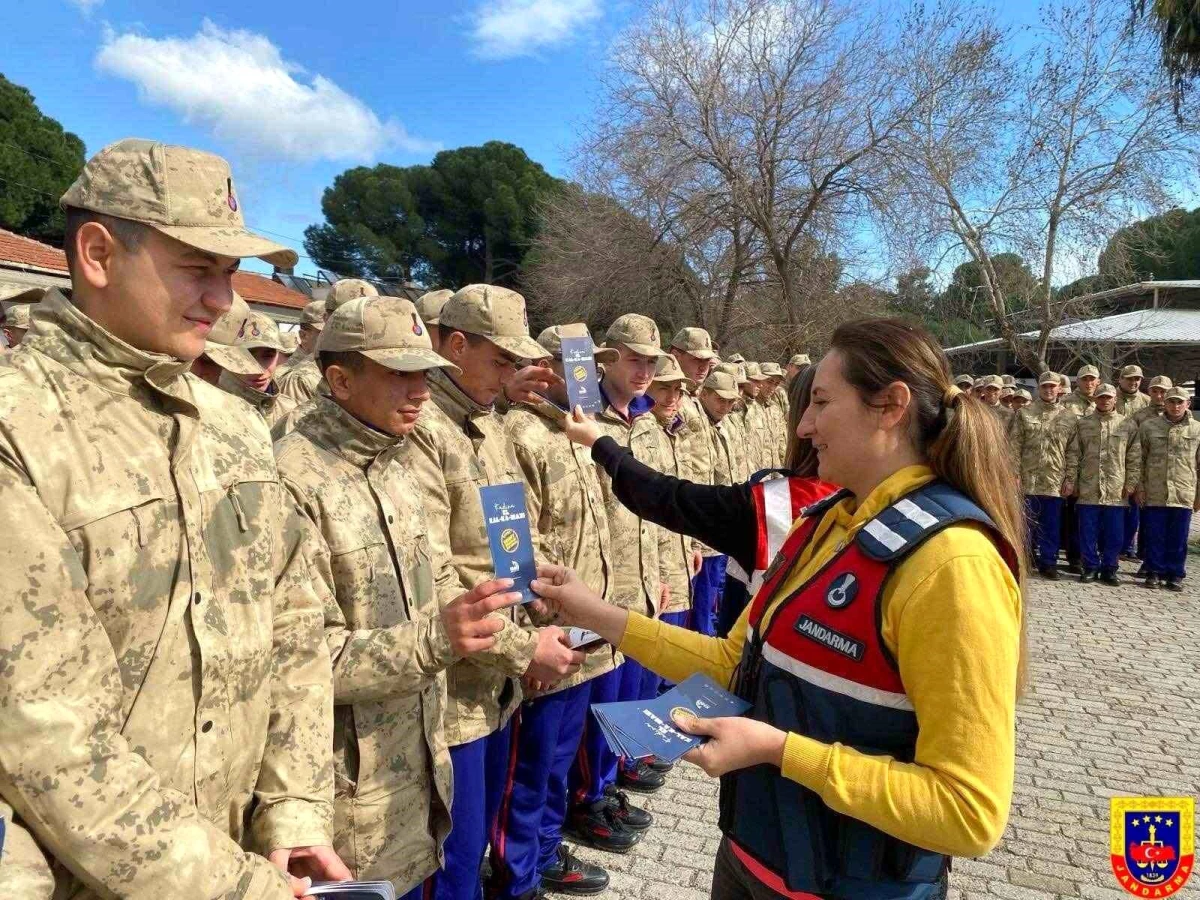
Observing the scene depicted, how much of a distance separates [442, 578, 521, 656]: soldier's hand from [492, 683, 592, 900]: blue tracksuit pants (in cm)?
148

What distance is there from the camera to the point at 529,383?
375cm

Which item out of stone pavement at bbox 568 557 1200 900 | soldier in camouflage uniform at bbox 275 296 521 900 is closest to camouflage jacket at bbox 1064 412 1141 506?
stone pavement at bbox 568 557 1200 900

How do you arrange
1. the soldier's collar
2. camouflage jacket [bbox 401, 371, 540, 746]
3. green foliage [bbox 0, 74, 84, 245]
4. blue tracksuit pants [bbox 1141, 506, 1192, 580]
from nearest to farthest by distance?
the soldier's collar → camouflage jacket [bbox 401, 371, 540, 746] → blue tracksuit pants [bbox 1141, 506, 1192, 580] → green foliage [bbox 0, 74, 84, 245]

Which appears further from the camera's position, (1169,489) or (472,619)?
(1169,489)

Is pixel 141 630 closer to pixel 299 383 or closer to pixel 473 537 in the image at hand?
pixel 473 537

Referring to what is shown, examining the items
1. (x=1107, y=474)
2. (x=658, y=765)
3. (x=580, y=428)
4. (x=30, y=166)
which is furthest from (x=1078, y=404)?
(x=30, y=166)

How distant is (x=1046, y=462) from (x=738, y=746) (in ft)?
36.5

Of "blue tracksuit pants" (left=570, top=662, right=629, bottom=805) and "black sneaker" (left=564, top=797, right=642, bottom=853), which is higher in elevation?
"blue tracksuit pants" (left=570, top=662, right=629, bottom=805)

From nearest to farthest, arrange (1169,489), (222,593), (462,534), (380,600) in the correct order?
(222,593) → (380,600) → (462,534) → (1169,489)

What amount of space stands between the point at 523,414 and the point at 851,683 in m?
2.53

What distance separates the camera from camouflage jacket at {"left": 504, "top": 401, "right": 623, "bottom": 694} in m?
3.82

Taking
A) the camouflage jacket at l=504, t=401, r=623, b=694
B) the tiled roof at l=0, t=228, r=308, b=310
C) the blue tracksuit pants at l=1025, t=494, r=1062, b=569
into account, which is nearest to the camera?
the camouflage jacket at l=504, t=401, r=623, b=694

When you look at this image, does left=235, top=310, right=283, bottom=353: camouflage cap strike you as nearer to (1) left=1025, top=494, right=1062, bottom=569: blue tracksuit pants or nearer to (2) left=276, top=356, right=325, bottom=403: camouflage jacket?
(2) left=276, top=356, right=325, bottom=403: camouflage jacket

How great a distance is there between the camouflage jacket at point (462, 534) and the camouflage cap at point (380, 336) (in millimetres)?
492
